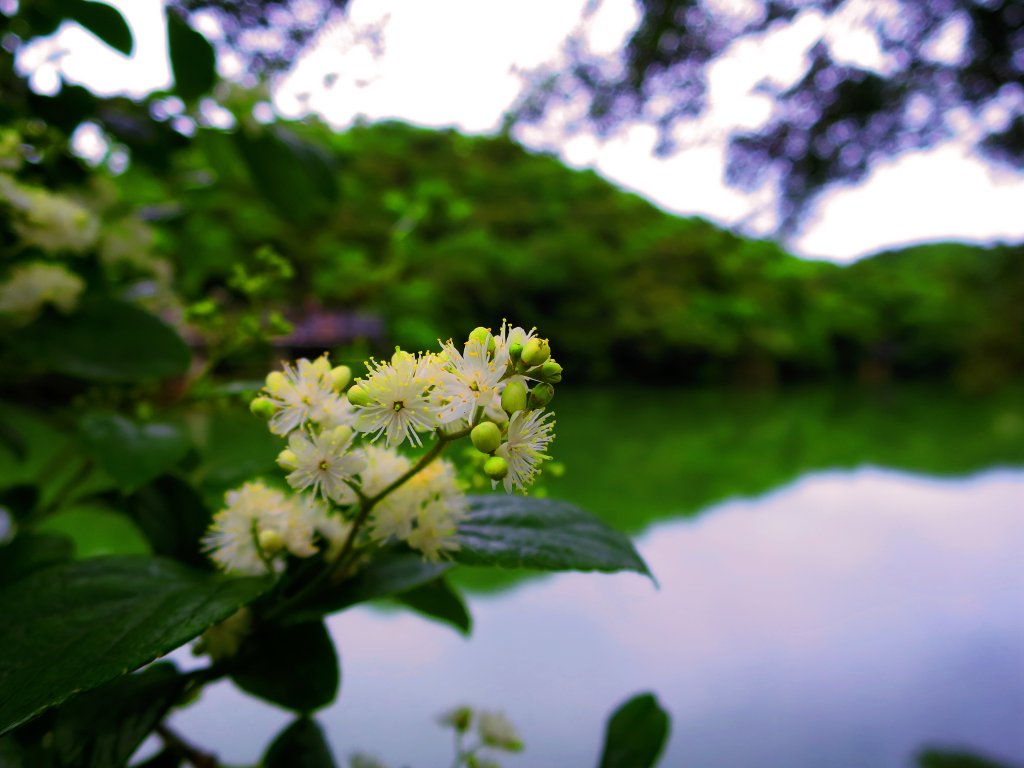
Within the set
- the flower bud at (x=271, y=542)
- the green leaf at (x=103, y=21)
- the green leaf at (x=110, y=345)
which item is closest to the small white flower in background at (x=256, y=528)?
the flower bud at (x=271, y=542)

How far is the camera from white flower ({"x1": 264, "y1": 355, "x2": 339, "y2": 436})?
167 mm

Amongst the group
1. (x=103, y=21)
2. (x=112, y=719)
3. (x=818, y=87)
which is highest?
(x=818, y=87)

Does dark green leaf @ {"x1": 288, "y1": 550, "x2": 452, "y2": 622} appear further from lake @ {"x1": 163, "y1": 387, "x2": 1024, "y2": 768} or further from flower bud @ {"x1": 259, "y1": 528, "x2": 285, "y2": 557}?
lake @ {"x1": 163, "y1": 387, "x2": 1024, "y2": 768}

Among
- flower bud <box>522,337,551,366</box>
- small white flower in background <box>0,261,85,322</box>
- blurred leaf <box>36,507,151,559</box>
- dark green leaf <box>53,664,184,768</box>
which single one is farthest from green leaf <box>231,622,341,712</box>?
blurred leaf <box>36,507,151,559</box>

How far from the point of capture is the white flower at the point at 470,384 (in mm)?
147

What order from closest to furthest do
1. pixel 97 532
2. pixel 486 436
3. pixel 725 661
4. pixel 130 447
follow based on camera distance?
pixel 486 436 < pixel 130 447 < pixel 725 661 < pixel 97 532

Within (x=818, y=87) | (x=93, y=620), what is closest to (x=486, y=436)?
(x=93, y=620)

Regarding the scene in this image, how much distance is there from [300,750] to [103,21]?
37 cm

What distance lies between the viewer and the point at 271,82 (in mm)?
486

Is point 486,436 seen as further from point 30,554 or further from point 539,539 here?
point 30,554

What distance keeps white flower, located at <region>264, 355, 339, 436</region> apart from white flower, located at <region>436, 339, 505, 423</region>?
0.04 metres

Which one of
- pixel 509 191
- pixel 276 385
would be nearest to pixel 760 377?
pixel 509 191

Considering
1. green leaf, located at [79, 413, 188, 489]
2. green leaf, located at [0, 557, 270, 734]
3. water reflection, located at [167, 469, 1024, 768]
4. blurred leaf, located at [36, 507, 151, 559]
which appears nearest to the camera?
green leaf, located at [0, 557, 270, 734]

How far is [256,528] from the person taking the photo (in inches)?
7.4
